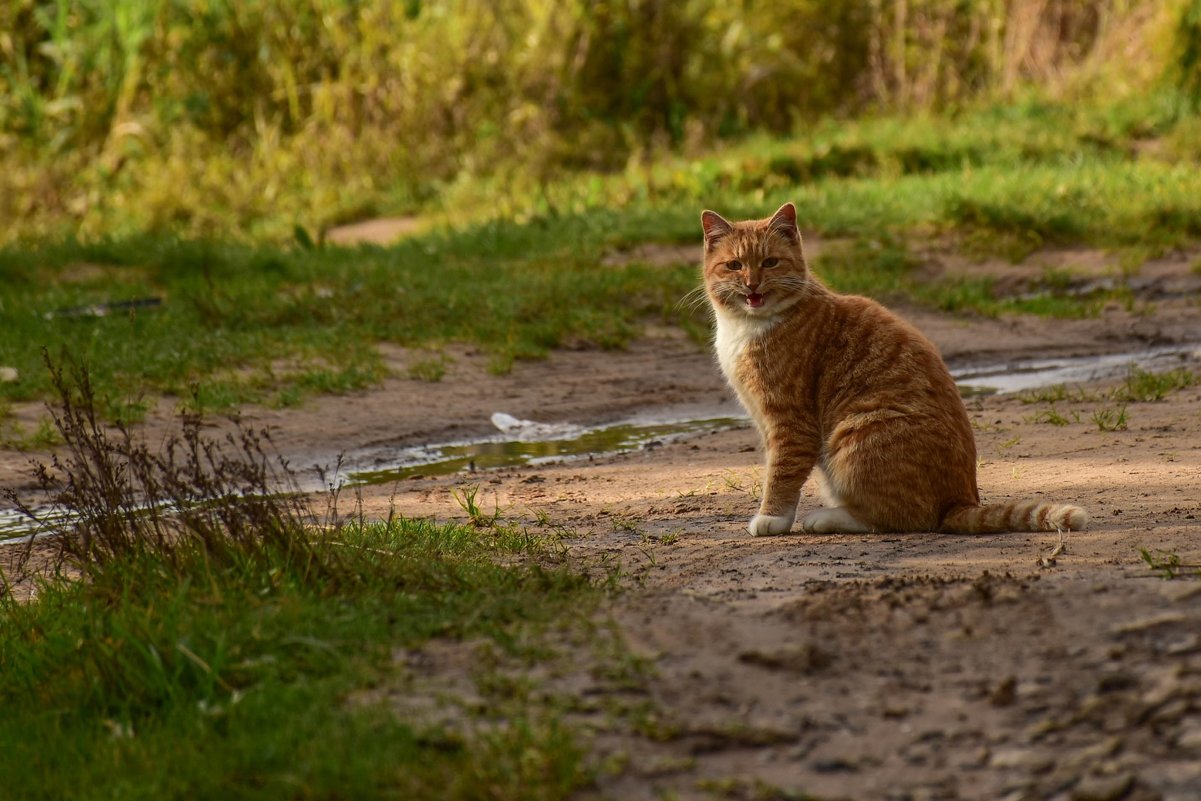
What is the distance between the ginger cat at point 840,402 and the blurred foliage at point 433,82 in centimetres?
948

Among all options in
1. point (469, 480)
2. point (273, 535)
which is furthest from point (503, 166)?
point (273, 535)

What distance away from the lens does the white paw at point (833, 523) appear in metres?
5.82

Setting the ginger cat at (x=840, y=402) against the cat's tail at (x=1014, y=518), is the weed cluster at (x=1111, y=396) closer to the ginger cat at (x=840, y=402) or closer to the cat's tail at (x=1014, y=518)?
the ginger cat at (x=840, y=402)

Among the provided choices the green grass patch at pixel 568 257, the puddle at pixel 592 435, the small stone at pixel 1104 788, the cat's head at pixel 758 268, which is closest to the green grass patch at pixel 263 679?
the small stone at pixel 1104 788

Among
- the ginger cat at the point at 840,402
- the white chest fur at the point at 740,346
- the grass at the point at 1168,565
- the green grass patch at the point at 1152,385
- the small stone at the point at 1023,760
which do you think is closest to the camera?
the small stone at the point at 1023,760

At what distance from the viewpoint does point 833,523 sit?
5.86m

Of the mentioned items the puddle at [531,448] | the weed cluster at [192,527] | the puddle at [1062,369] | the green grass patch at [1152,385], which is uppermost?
the weed cluster at [192,527]

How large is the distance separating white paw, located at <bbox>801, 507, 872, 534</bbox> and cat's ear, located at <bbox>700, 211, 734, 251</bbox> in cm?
143

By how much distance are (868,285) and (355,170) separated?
7.15 m

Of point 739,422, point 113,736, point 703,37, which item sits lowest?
point 739,422

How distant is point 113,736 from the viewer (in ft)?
13.4

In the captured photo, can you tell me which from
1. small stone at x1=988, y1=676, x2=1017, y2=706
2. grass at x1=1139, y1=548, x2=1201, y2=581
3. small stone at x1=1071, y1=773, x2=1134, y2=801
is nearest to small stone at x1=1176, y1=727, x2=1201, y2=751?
small stone at x1=1071, y1=773, x2=1134, y2=801

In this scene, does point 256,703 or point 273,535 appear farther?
point 273,535

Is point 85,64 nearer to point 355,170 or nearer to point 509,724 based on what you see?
point 355,170
